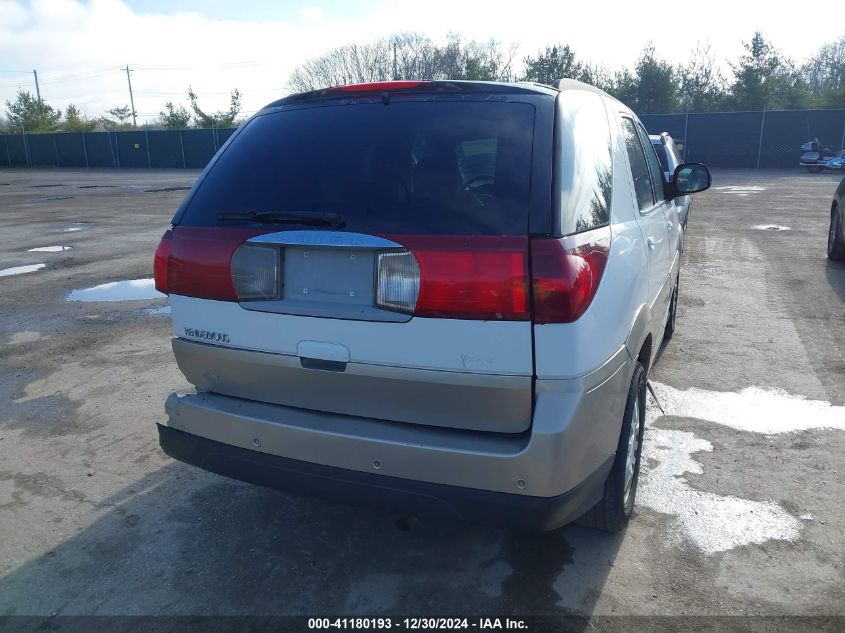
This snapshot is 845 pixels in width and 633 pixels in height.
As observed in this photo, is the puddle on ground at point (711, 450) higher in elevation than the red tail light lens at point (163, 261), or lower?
lower

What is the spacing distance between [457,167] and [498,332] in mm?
656

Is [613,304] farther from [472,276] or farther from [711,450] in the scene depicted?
[711,450]

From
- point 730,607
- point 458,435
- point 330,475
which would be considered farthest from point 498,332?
point 730,607

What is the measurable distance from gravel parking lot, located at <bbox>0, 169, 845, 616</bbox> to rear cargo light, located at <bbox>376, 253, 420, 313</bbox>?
1.23 m

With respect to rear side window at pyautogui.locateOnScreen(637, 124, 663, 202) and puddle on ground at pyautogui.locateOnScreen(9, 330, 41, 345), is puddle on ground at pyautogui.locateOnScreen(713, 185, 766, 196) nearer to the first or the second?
rear side window at pyautogui.locateOnScreen(637, 124, 663, 202)

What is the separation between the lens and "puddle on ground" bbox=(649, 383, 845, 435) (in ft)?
14.4

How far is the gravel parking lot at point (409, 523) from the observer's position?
2.83 meters

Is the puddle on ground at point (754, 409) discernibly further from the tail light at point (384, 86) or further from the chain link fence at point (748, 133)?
the chain link fence at point (748, 133)

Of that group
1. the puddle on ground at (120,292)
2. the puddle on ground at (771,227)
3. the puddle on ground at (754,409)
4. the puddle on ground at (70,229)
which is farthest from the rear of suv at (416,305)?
the puddle on ground at (70,229)

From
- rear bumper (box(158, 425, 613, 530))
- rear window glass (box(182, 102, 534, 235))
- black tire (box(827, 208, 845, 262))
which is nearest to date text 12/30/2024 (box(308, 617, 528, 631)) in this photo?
rear bumper (box(158, 425, 613, 530))

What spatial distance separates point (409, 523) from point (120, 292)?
20.2 feet

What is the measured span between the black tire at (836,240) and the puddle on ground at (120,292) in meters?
8.54

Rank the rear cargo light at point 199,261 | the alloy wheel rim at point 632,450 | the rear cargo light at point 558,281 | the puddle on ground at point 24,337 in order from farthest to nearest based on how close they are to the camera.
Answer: the puddle on ground at point 24,337, the alloy wheel rim at point 632,450, the rear cargo light at point 199,261, the rear cargo light at point 558,281

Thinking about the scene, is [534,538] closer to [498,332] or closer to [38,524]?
[498,332]
